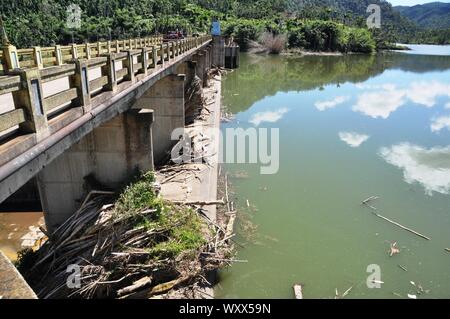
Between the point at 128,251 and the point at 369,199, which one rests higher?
the point at 128,251

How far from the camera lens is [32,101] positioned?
471 centimetres

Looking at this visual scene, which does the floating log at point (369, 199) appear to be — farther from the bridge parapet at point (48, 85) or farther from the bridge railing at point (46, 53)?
the bridge railing at point (46, 53)

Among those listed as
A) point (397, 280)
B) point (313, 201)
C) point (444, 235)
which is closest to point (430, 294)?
point (397, 280)

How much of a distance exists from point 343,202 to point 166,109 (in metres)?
8.03

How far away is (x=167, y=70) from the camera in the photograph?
46.0 feet

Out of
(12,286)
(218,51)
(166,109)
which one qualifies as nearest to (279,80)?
(218,51)

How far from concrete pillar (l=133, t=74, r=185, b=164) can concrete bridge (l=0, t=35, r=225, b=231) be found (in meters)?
0.04

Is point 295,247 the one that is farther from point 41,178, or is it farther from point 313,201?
point 41,178

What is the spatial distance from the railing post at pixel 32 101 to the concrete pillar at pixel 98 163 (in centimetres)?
526

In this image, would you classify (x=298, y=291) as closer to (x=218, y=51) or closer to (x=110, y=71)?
(x=110, y=71)

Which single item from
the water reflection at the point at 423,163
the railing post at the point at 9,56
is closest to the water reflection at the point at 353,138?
the water reflection at the point at 423,163

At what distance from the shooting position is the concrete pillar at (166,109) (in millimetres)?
15156
